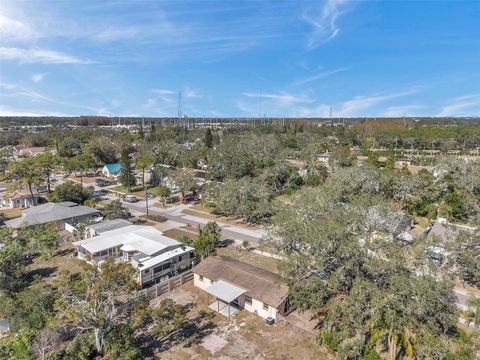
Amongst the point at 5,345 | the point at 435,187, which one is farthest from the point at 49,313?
the point at 435,187

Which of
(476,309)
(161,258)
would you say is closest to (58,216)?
(161,258)

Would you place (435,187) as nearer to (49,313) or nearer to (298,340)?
(298,340)

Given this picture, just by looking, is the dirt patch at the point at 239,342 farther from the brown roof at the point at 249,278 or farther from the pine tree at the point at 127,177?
the pine tree at the point at 127,177

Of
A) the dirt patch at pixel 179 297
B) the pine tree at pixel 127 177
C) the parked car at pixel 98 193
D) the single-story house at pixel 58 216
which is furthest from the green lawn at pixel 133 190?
the dirt patch at pixel 179 297

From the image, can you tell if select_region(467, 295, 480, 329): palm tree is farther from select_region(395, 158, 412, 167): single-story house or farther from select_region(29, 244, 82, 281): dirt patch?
select_region(395, 158, 412, 167): single-story house

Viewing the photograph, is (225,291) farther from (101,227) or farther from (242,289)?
(101,227)

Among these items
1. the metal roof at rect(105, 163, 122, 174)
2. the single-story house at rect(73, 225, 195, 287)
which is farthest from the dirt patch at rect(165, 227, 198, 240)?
the metal roof at rect(105, 163, 122, 174)
